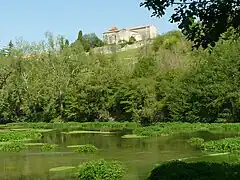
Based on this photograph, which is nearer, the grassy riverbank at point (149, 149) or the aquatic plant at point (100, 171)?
the aquatic plant at point (100, 171)

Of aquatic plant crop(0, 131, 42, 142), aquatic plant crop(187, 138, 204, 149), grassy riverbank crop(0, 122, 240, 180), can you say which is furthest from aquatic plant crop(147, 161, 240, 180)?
aquatic plant crop(0, 131, 42, 142)

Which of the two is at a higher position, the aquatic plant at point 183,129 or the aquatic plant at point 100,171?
the aquatic plant at point 183,129

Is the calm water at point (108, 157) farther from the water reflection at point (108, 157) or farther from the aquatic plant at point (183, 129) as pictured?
the aquatic plant at point (183, 129)

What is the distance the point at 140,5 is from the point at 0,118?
74.8 metres

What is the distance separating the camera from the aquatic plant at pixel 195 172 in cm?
1608

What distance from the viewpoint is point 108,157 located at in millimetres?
28531

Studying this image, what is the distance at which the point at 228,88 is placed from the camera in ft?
174

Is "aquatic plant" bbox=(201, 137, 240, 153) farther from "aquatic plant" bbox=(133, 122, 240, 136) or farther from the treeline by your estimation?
the treeline

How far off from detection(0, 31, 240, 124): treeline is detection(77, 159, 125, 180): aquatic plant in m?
33.9

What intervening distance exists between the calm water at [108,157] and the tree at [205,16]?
39.0 ft

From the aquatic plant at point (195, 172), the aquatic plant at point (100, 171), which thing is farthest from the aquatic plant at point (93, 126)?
the aquatic plant at point (195, 172)

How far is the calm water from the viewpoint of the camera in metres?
22.8

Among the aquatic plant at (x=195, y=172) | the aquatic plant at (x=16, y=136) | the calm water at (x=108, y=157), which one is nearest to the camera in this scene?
the aquatic plant at (x=195, y=172)

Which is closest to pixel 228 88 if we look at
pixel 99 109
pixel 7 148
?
pixel 99 109
